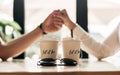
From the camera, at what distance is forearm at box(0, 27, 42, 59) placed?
1548 millimetres

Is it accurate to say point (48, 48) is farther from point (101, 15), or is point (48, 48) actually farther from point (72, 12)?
point (101, 15)

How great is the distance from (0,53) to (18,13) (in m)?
1.43

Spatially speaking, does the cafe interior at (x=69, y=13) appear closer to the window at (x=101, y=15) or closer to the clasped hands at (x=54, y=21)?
the window at (x=101, y=15)

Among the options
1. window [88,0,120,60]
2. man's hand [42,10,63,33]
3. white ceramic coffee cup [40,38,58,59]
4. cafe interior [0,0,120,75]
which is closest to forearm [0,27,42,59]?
man's hand [42,10,63,33]

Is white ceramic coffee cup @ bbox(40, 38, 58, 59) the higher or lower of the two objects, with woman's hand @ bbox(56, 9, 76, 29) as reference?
lower

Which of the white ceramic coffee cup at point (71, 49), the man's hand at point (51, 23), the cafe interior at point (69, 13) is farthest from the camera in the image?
the cafe interior at point (69, 13)

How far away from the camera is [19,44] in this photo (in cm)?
157

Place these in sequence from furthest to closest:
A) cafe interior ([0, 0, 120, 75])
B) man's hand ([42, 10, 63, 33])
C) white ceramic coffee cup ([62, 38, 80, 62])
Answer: cafe interior ([0, 0, 120, 75]) → man's hand ([42, 10, 63, 33]) → white ceramic coffee cup ([62, 38, 80, 62])

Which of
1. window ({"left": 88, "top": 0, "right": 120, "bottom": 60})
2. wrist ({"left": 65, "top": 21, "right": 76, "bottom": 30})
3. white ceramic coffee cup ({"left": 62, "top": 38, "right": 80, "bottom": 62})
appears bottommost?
white ceramic coffee cup ({"left": 62, "top": 38, "right": 80, "bottom": 62})

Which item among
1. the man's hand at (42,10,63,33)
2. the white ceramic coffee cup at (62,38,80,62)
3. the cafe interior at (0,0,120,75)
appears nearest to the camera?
the white ceramic coffee cup at (62,38,80,62)

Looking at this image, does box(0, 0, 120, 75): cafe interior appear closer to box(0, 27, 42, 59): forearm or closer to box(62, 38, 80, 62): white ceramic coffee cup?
box(0, 27, 42, 59): forearm

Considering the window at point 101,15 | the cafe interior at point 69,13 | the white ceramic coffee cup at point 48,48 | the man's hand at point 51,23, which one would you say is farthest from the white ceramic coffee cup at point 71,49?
the window at point 101,15

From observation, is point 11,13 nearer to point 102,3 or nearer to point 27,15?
point 27,15

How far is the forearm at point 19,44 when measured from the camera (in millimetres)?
1548
